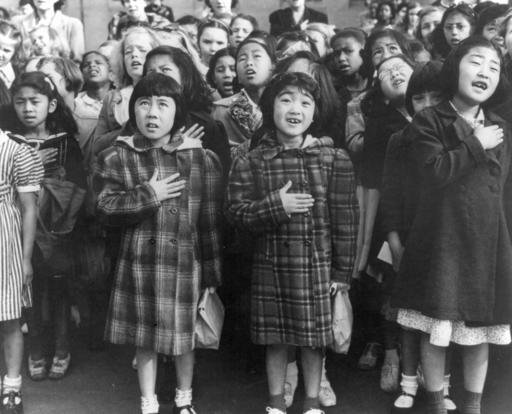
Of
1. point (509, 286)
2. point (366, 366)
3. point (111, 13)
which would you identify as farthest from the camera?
point (111, 13)

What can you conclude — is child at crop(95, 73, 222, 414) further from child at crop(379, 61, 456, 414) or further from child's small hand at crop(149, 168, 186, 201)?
child at crop(379, 61, 456, 414)

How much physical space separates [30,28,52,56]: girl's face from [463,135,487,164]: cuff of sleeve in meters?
4.40

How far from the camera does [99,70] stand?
561cm

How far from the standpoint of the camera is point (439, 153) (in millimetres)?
3389

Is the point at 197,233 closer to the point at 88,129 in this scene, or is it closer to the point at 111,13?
the point at 88,129

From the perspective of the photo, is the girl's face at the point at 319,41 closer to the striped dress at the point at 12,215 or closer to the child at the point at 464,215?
the child at the point at 464,215

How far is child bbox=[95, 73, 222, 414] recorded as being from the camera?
357cm

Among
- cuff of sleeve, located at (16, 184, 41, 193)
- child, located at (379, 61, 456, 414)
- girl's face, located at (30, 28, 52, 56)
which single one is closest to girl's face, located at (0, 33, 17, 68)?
girl's face, located at (30, 28, 52, 56)

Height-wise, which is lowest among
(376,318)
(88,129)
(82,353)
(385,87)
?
(82,353)

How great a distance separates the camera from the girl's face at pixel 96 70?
560cm

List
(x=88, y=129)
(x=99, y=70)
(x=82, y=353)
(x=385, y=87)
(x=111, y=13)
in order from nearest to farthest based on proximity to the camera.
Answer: (x=385, y=87) < (x=82, y=353) < (x=88, y=129) < (x=99, y=70) < (x=111, y=13)

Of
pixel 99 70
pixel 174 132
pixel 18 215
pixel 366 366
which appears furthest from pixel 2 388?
pixel 99 70

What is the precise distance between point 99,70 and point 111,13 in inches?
154

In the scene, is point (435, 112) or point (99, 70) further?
point (99, 70)
